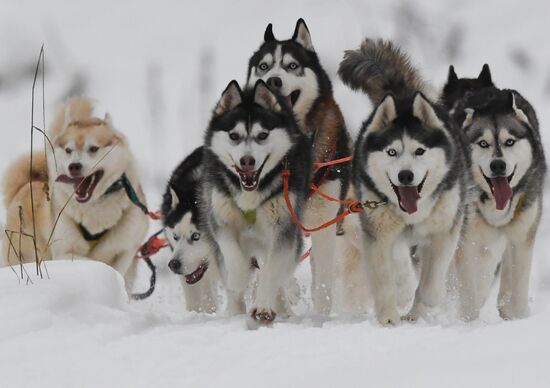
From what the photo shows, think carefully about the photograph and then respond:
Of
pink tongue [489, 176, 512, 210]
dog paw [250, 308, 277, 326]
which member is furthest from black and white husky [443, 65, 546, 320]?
dog paw [250, 308, 277, 326]

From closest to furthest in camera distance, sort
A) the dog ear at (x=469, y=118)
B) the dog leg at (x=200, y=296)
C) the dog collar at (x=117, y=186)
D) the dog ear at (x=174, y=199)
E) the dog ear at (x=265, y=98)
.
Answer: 1. the dog ear at (x=265, y=98)
2. the dog ear at (x=469, y=118)
3. the dog ear at (x=174, y=199)
4. the dog leg at (x=200, y=296)
5. the dog collar at (x=117, y=186)

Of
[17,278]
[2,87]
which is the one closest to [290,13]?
[2,87]

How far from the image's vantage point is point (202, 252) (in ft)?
15.2

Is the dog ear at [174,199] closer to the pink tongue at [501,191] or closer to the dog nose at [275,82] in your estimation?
the dog nose at [275,82]

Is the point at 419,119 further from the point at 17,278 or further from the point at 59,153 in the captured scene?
the point at 59,153

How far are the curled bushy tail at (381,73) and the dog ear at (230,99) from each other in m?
0.82

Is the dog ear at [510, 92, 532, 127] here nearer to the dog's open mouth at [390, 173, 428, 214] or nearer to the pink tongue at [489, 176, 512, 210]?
the pink tongue at [489, 176, 512, 210]

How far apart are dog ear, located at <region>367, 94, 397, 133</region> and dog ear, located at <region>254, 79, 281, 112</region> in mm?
451

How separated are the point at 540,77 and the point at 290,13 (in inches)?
383

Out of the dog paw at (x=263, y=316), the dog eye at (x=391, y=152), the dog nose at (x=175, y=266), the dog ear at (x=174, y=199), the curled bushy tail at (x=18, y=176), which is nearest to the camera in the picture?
the dog paw at (x=263, y=316)

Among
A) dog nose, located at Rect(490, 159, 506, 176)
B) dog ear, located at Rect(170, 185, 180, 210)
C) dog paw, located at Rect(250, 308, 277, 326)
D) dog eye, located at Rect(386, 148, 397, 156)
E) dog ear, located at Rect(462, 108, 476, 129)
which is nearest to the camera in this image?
dog paw, located at Rect(250, 308, 277, 326)

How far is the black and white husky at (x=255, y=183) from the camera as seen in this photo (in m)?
3.83

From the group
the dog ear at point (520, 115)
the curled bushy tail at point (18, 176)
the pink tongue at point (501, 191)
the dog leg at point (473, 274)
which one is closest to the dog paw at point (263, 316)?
the dog leg at point (473, 274)

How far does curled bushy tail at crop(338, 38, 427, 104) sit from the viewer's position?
456 centimetres
